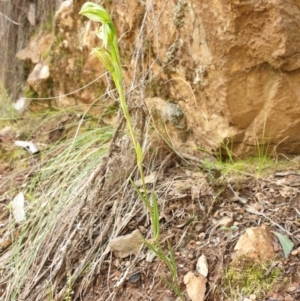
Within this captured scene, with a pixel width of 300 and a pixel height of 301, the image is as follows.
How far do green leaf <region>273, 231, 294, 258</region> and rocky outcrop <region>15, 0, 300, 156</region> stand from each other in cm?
42

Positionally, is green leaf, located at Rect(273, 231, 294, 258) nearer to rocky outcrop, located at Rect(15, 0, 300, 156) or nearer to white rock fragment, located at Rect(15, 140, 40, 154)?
rocky outcrop, located at Rect(15, 0, 300, 156)

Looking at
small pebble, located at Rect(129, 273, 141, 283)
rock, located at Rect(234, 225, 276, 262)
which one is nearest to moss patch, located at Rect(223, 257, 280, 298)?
rock, located at Rect(234, 225, 276, 262)

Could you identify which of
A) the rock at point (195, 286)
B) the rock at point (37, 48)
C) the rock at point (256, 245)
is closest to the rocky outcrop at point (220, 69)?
the rock at point (256, 245)

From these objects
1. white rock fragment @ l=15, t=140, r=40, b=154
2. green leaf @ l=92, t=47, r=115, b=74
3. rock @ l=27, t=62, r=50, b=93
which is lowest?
white rock fragment @ l=15, t=140, r=40, b=154

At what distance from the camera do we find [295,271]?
4.44 ft

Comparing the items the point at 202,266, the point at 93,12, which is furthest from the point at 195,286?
the point at 93,12

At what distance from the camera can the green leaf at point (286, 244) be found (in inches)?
54.9

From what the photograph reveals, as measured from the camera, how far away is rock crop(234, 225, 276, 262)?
1.40 metres

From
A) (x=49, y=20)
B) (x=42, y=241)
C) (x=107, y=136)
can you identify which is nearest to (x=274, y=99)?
(x=107, y=136)

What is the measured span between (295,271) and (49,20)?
2.02 meters

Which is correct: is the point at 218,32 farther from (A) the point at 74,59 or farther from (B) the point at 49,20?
(B) the point at 49,20

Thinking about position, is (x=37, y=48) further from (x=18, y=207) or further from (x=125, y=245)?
(x=125, y=245)

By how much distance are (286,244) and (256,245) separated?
0.08 meters

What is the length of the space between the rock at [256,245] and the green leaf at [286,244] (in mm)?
28
